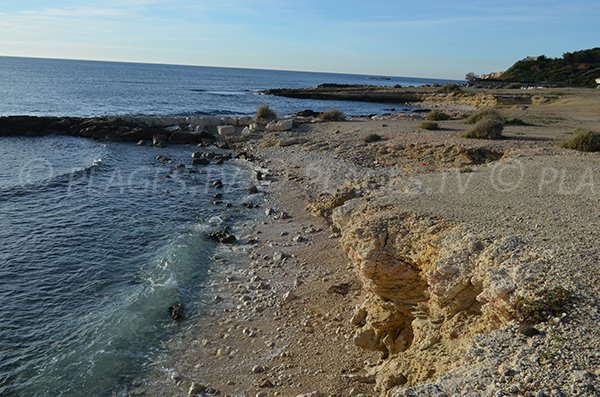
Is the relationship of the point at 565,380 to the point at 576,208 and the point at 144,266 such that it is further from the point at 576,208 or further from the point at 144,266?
the point at 144,266

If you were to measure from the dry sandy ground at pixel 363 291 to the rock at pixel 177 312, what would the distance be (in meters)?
0.73

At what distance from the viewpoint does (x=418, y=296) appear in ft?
34.1

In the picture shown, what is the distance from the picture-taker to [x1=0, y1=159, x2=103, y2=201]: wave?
79.7 feet

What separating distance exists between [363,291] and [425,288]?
10.7ft

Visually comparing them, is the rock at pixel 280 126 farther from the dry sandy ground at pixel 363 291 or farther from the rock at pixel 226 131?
the dry sandy ground at pixel 363 291

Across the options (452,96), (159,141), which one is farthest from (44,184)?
(452,96)

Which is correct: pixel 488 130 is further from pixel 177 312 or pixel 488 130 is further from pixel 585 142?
pixel 177 312

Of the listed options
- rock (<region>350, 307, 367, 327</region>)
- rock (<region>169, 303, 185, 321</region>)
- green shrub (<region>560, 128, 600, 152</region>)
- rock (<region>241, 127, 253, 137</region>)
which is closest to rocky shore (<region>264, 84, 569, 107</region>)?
rock (<region>241, 127, 253, 137</region>)

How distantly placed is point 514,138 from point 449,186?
1462 centimetres

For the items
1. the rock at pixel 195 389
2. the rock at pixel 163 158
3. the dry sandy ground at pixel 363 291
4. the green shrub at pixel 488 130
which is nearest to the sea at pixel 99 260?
the rock at pixel 163 158

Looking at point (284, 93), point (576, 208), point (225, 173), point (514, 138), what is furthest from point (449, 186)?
point (284, 93)

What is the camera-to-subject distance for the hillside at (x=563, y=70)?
105 meters

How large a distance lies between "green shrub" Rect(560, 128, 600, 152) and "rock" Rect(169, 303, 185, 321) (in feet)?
65.6

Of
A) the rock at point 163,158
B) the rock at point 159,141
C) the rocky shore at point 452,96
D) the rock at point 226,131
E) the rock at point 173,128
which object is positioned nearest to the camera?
the rock at point 163,158
